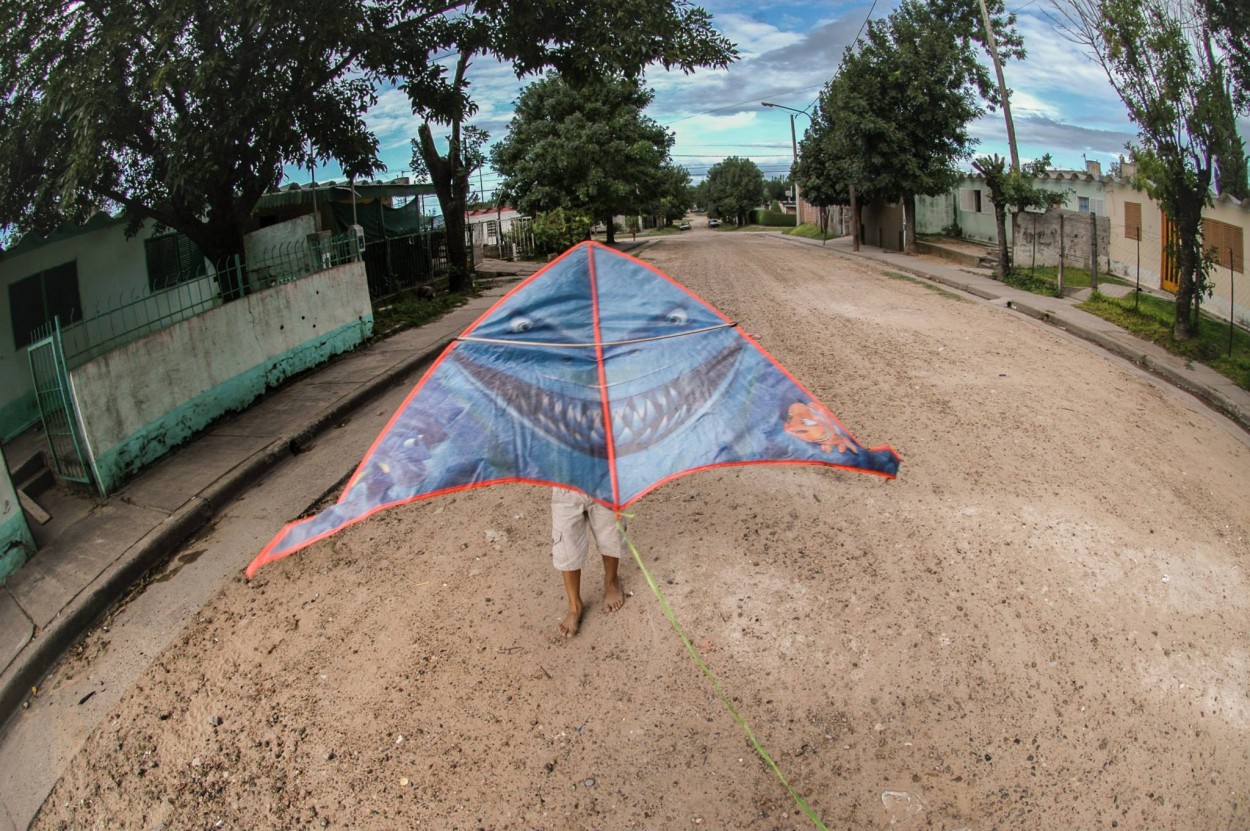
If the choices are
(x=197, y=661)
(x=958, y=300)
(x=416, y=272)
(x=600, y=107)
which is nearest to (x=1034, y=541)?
(x=197, y=661)

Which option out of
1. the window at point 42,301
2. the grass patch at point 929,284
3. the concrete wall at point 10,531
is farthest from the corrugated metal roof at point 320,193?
the grass patch at point 929,284

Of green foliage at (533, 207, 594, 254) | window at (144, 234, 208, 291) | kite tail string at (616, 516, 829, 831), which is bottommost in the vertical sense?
kite tail string at (616, 516, 829, 831)

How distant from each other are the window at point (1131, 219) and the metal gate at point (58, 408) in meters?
17.8

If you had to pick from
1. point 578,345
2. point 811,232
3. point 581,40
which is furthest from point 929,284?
point 811,232

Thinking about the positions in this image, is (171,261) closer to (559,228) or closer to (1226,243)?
(1226,243)

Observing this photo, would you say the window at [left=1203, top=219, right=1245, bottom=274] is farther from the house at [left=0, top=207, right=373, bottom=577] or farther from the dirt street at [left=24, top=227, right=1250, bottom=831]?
the house at [left=0, top=207, right=373, bottom=577]

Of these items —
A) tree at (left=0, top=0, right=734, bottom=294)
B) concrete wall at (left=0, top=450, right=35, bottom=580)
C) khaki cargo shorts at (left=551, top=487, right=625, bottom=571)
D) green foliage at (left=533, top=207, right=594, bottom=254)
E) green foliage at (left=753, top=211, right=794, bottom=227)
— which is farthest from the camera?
green foliage at (left=753, top=211, right=794, bottom=227)

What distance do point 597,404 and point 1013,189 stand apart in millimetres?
16576

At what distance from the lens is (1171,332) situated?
11.8m

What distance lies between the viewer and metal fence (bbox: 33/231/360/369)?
28.2 ft

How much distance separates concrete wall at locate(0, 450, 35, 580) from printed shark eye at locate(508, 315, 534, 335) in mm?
4268

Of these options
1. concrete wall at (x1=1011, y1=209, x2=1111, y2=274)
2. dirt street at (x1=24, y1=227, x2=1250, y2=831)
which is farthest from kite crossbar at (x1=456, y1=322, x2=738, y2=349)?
concrete wall at (x1=1011, y1=209, x2=1111, y2=274)

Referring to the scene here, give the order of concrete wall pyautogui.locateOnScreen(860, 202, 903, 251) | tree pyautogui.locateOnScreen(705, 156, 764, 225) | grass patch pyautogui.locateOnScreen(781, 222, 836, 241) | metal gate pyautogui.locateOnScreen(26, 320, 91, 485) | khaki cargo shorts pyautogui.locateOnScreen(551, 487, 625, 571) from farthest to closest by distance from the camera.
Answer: tree pyautogui.locateOnScreen(705, 156, 764, 225) < grass patch pyautogui.locateOnScreen(781, 222, 836, 241) < concrete wall pyautogui.locateOnScreen(860, 202, 903, 251) < metal gate pyautogui.locateOnScreen(26, 320, 91, 485) < khaki cargo shorts pyautogui.locateOnScreen(551, 487, 625, 571)

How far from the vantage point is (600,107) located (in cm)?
3344
